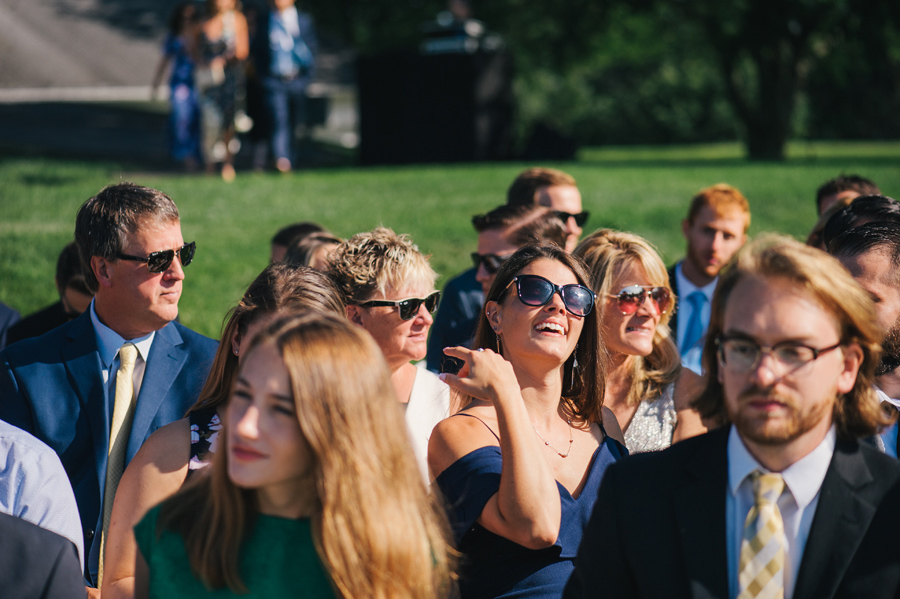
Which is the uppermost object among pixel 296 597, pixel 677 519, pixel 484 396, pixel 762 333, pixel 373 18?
pixel 373 18

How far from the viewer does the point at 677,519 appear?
2.24 metres

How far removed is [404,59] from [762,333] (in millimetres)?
14843

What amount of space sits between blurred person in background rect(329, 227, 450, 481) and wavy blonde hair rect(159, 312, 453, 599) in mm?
1556

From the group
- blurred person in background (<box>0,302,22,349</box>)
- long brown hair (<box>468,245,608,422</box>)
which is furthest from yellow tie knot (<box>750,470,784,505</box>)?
blurred person in background (<box>0,302,22,349</box>)

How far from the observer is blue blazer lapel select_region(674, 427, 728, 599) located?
2.19 meters

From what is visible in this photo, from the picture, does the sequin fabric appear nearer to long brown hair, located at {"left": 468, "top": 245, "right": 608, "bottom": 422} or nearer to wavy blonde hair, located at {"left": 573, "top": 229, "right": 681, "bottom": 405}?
wavy blonde hair, located at {"left": 573, "top": 229, "right": 681, "bottom": 405}

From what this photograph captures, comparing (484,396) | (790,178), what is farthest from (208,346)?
(790,178)

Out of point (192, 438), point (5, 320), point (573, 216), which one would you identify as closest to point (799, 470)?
point (192, 438)

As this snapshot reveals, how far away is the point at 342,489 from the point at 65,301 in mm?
3533

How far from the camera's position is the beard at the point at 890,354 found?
11.0 feet

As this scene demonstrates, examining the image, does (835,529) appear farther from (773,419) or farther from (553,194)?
(553,194)

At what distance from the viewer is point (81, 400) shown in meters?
3.73

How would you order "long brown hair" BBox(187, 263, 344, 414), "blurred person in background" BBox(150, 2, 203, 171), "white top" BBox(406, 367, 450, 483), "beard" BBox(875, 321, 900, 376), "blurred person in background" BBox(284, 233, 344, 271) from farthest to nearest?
"blurred person in background" BBox(150, 2, 203, 171) < "blurred person in background" BBox(284, 233, 344, 271) < "white top" BBox(406, 367, 450, 483) < "beard" BBox(875, 321, 900, 376) < "long brown hair" BBox(187, 263, 344, 414)

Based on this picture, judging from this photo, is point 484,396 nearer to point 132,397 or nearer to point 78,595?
point 78,595
